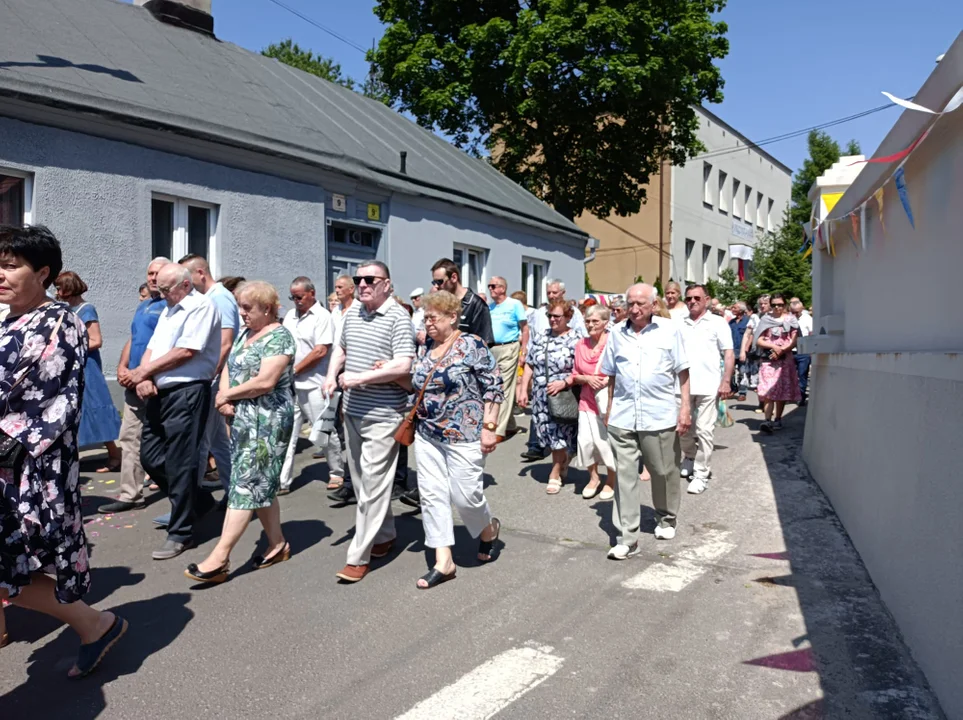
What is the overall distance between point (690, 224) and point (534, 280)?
1814cm

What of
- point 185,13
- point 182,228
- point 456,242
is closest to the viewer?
point 182,228

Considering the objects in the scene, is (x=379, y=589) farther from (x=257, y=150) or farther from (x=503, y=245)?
(x=503, y=245)

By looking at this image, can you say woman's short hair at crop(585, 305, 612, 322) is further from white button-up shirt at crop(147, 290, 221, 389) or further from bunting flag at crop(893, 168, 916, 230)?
white button-up shirt at crop(147, 290, 221, 389)

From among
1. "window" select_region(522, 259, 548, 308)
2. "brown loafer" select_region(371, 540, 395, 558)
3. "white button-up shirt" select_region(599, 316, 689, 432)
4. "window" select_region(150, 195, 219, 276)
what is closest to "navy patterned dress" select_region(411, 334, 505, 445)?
"brown loafer" select_region(371, 540, 395, 558)

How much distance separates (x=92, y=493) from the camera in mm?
7043

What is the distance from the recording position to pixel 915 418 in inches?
164

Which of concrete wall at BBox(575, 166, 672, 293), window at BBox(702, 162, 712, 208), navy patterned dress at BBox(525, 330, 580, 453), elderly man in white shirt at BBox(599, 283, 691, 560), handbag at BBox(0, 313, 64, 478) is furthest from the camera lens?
window at BBox(702, 162, 712, 208)

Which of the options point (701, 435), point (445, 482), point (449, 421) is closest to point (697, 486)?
point (701, 435)

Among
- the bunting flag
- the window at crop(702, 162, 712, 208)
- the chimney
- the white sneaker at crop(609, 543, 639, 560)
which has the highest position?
the window at crop(702, 162, 712, 208)

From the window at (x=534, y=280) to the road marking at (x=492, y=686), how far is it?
15409 millimetres

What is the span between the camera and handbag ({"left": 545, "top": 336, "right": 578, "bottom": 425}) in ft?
24.2

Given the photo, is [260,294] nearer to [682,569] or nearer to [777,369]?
[682,569]

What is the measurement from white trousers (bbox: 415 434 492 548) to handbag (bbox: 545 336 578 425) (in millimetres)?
2415

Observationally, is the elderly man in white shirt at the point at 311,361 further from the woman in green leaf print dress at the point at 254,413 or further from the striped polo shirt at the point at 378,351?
the woman in green leaf print dress at the point at 254,413
